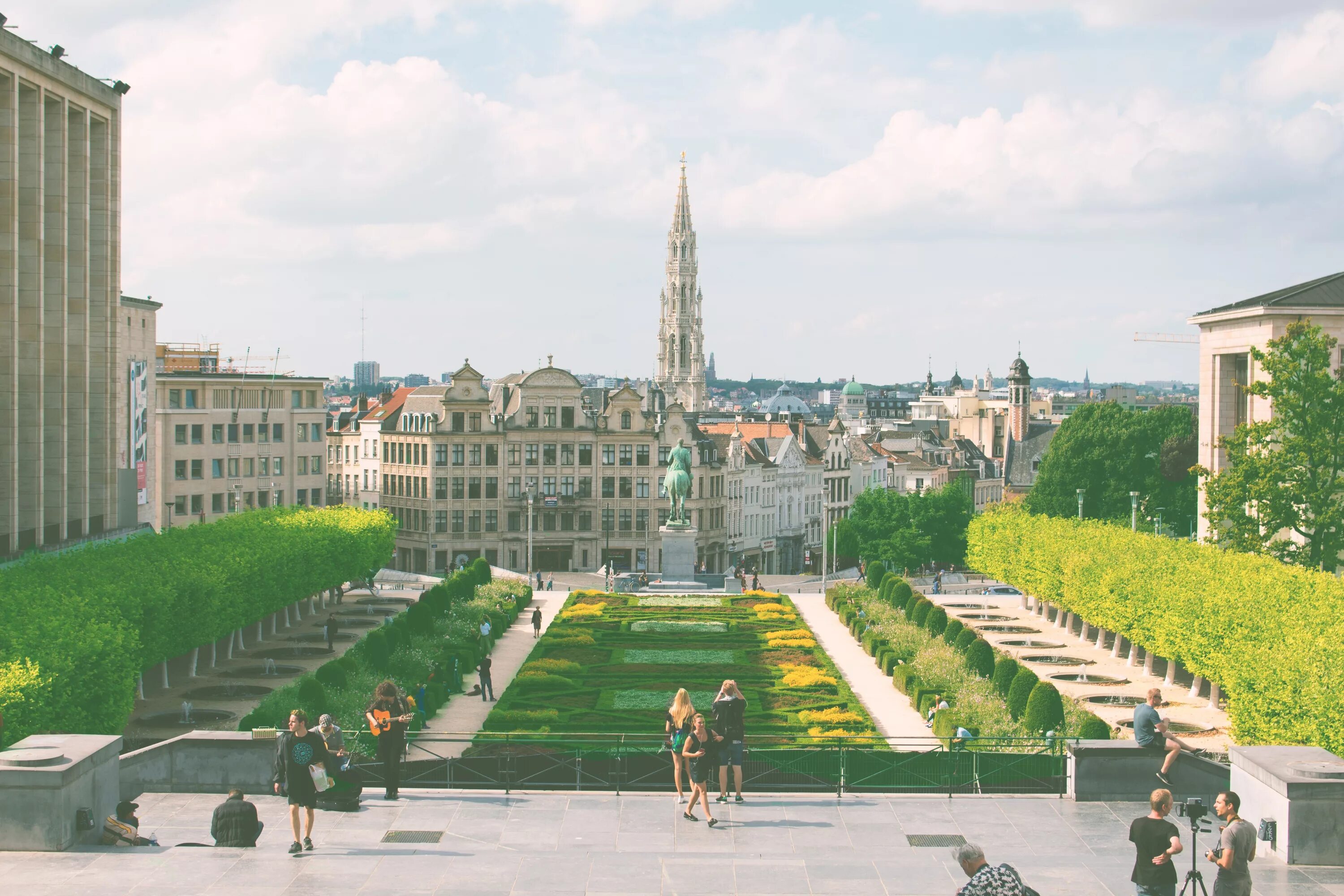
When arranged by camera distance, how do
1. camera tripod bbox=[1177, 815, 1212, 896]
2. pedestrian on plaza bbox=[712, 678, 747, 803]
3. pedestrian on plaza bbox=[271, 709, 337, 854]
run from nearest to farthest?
camera tripod bbox=[1177, 815, 1212, 896], pedestrian on plaza bbox=[271, 709, 337, 854], pedestrian on plaza bbox=[712, 678, 747, 803]

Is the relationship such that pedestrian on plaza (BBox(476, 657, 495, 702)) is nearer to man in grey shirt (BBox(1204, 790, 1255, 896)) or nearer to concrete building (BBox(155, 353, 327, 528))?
man in grey shirt (BBox(1204, 790, 1255, 896))

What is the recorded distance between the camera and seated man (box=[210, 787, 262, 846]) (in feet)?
79.3

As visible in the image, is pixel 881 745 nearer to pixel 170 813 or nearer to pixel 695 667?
pixel 170 813

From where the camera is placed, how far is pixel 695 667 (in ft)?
206

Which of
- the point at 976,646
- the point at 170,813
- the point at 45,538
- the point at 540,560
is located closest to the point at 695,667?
the point at 976,646

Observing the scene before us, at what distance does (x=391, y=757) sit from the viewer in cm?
2731

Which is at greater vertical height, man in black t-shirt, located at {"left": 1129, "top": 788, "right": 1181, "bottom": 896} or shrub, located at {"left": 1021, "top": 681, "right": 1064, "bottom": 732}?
man in black t-shirt, located at {"left": 1129, "top": 788, "right": 1181, "bottom": 896}

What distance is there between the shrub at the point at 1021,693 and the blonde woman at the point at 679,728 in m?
23.3

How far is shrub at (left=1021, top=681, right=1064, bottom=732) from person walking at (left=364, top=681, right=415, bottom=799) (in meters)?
23.4

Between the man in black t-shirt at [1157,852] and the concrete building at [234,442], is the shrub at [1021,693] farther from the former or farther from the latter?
the concrete building at [234,442]

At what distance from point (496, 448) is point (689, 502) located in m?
15.6

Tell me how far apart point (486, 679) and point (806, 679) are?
11.6m

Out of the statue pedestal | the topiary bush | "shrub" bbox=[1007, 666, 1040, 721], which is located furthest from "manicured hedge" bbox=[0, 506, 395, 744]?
the topiary bush

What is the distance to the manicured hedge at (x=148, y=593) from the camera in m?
36.6
